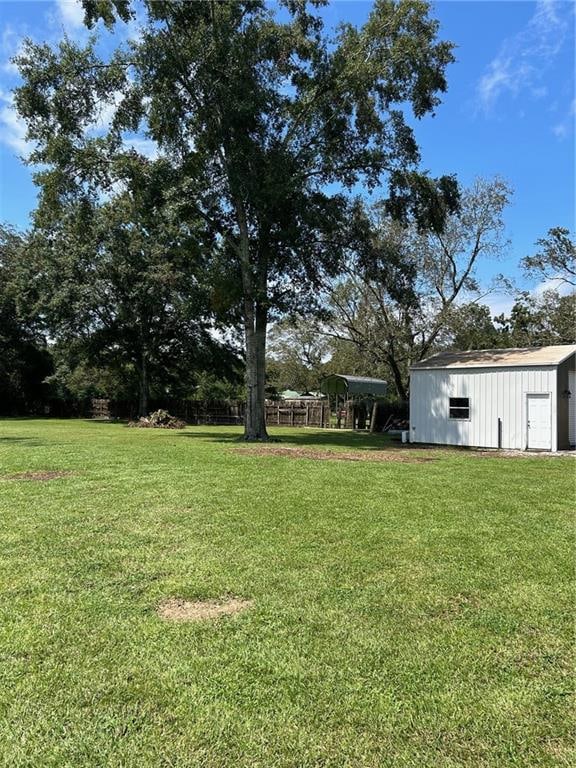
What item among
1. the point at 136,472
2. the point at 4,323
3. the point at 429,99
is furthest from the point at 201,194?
the point at 4,323

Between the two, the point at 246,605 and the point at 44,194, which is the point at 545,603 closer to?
the point at 246,605

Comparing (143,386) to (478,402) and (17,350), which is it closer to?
Answer: (17,350)

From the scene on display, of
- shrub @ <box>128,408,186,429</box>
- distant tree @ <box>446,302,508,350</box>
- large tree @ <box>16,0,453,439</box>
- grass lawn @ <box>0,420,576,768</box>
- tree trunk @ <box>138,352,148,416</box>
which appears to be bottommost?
grass lawn @ <box>0,420,576,768</box>

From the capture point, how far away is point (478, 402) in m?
18.6

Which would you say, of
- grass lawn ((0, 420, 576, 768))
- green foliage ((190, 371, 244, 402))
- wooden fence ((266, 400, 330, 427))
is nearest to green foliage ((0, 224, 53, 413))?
green foliage ((190, 371, 244, 402))

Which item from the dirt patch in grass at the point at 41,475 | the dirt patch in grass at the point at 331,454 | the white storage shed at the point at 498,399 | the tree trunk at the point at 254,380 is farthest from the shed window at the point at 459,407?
the dirt patch in grass at the point at 41,475

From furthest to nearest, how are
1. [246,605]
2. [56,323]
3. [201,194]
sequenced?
[56,323]
[201,194]
[246,605]

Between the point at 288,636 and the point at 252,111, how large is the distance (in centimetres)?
1715

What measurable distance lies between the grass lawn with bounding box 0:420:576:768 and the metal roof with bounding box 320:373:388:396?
24273mm

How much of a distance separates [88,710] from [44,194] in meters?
18.7

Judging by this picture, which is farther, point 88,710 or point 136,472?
point 136,472

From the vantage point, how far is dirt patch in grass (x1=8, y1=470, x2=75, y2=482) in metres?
8.95

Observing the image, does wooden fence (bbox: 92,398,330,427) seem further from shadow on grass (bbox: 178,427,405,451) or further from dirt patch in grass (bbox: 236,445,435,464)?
dirt patch in grass (bbox: 236,445,435,464)

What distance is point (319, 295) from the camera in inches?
875
